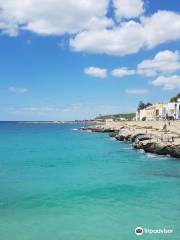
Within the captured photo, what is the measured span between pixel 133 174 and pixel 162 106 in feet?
315

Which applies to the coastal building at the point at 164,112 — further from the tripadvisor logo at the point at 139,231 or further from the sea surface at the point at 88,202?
the tripadvisor logo at the point at 139,231

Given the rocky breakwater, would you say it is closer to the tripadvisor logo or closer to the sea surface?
the sea surface

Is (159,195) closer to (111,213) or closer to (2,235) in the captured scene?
(111,213)

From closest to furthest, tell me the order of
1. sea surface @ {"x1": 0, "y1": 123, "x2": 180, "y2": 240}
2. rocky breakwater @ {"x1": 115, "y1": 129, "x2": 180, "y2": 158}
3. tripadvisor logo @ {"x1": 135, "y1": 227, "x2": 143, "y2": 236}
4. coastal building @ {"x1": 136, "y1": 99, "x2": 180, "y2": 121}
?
1. tripadvisor logo @ {"x1": 135, "y1": 227, "x2": 143, "y2": 236}
2. sea surface @ {"x1": 0, "y1": 123, "x2": 180, "y2": 240}
3. rocky breakwater @ {"x1": 115, "y1": 129, "x2": 180, "y2": 158}
4. coastal building @ {"x1": 136, "y1": 99, "x2": 180, "y2": 121}

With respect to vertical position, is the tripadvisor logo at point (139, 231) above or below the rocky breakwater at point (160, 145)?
below

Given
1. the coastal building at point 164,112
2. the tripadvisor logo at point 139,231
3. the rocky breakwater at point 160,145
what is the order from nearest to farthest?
the tripadvisor logo at point 139,231
the rocky breakwater at point 160,145
the coastal building at point 164,112

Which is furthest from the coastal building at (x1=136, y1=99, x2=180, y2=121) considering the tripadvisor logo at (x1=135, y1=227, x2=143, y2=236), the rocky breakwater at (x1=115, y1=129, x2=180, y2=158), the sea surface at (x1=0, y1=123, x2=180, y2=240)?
the tripadvisor logo at (x1=135, y1=227, x2=143, y2=236)

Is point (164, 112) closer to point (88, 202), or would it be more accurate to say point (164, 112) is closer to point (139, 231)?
point (88, 202)

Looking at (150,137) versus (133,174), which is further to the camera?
(150,137)

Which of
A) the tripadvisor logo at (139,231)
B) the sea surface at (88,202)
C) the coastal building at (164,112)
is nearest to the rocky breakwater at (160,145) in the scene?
the sea surface at (88,202)

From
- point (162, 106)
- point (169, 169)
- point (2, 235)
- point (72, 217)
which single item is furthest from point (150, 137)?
point (162, 106)

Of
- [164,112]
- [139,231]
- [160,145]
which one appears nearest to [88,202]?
[139,231]

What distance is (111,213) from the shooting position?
70.8 feet


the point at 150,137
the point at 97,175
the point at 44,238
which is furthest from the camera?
the point at 150,137
